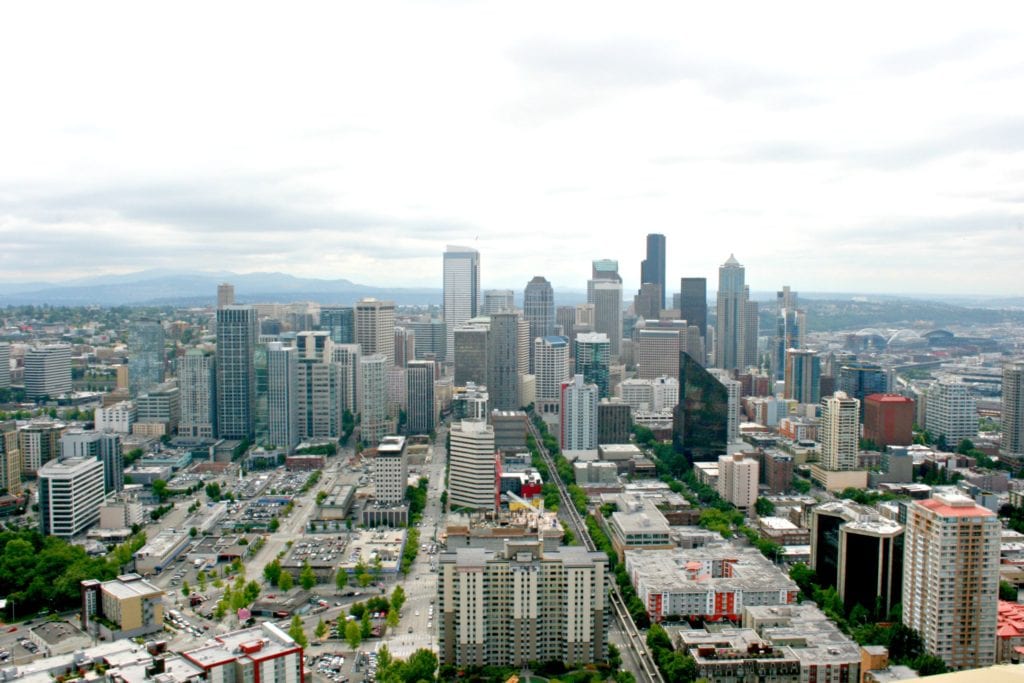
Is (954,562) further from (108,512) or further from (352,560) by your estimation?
(108,512)

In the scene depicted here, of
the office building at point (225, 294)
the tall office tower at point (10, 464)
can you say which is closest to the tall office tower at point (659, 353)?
the office building at point (225, 294)

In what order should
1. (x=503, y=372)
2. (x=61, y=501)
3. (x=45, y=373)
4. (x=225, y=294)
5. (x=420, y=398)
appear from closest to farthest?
(x=61, y=501)
(x=420, y=398)
(x=503, y=372)
(x=45, y=373)
(x=225, y=294)

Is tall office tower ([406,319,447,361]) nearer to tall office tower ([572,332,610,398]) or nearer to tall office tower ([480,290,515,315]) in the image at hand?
tall office tower ([480,290,515,315])

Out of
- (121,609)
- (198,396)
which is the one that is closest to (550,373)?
(198,396)

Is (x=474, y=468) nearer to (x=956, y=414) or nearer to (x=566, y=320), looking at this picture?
(x=956, y=414)

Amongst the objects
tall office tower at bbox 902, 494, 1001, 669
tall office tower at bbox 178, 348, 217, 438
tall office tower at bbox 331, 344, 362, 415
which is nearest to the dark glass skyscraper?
tall office tower at bbox 331, 344, 362, 415

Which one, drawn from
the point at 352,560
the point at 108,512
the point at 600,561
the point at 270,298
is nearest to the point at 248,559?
the point at 352,560
